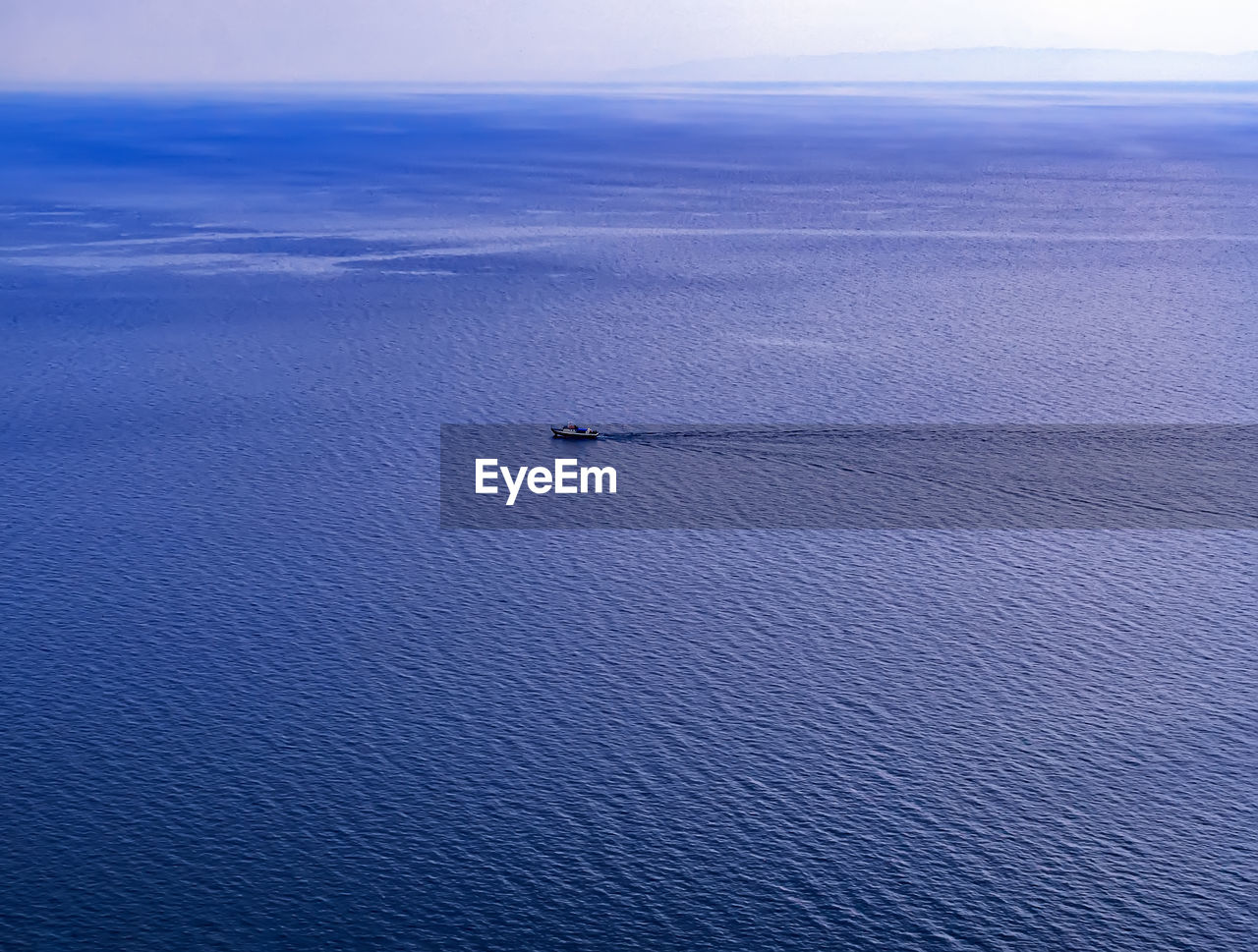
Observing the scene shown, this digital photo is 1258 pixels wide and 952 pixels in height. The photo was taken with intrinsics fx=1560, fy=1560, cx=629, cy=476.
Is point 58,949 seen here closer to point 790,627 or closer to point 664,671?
point 664,671

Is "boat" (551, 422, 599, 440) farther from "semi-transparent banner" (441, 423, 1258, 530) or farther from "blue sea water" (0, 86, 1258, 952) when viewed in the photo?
"blue sea water" (0, 86, 1258, 952)

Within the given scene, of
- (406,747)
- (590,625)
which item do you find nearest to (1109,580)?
(590,625)

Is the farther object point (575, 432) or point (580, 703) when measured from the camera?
point (575, 432)

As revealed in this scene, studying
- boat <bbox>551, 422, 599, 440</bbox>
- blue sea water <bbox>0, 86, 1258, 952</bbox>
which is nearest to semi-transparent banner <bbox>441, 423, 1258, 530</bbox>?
boat <bbox>551, 422, 599, 440</bbox>

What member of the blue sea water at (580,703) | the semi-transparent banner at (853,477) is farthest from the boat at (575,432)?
the blue sea water at (580,703)

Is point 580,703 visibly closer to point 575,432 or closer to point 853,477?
point 853,477

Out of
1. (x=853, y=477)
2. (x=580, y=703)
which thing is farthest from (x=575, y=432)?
(x=580, y=703)
